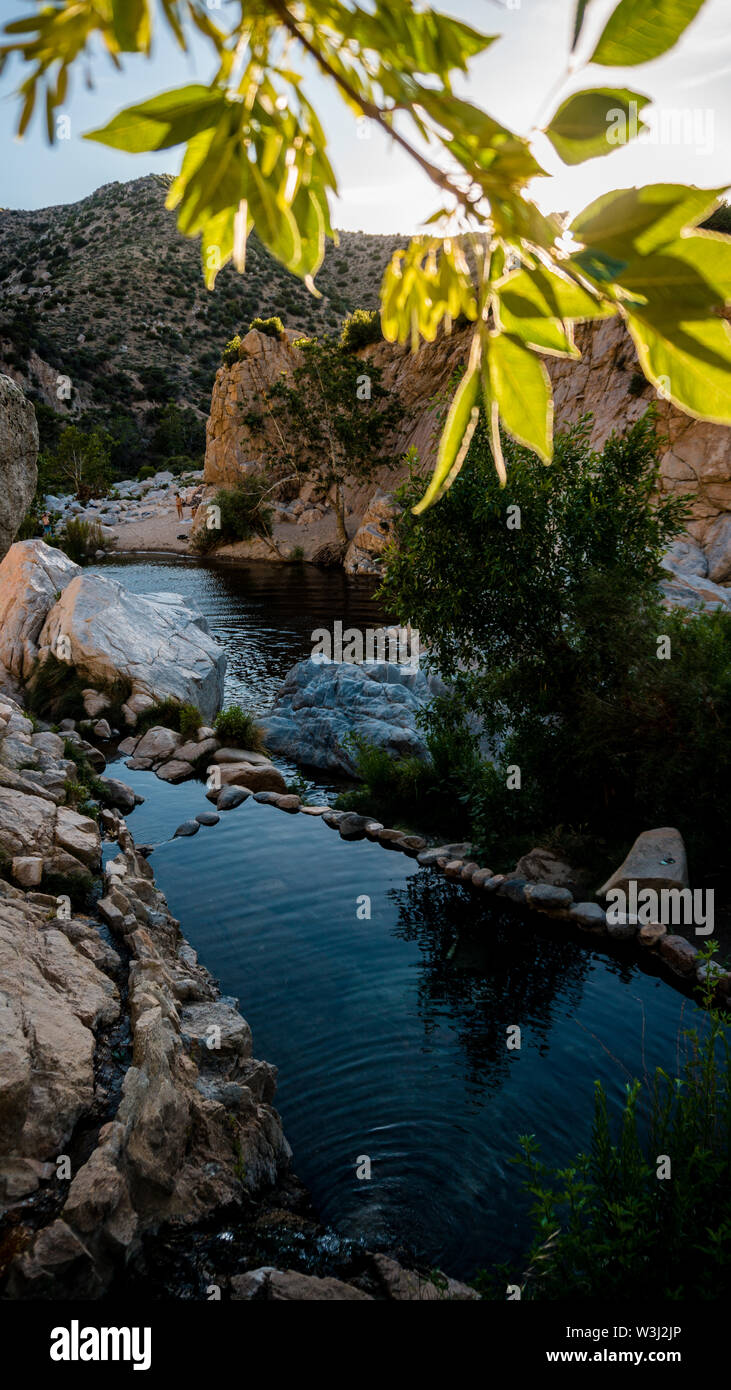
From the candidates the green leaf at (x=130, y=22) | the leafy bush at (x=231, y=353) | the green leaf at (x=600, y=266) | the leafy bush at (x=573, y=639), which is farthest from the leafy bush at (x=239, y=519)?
the green leaf at (x=600, y=266)

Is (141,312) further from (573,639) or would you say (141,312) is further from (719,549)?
(573,639)

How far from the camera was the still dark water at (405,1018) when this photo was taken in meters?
5.05

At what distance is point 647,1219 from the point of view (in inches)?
134

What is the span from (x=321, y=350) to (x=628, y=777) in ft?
123

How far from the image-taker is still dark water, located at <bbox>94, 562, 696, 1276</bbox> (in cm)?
505

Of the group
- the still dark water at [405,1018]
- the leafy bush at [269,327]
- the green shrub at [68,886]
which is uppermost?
the leafy bush at [269,327]

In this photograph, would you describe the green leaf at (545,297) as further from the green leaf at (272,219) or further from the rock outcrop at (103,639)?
the rock outcrop at (103,639)

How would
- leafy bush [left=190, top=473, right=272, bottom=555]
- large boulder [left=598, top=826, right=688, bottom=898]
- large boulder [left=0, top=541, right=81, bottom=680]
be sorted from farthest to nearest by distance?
leafy bush [left=190, top=473, right=272, bottom=555]
large boulder [left=0, top=541, right=81, bottom=680]
large boulder [left=598, top=826, right=688, bottom=898]

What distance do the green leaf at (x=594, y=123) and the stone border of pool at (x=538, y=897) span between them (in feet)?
20.6

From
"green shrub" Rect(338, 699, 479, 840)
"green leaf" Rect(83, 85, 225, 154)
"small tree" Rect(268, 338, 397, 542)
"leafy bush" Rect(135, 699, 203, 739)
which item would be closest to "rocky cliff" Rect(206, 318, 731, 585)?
"small tree" Rect(268, 338, 397, 542)

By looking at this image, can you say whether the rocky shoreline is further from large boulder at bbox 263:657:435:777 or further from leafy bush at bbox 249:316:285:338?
leafy bush at bbox 249:316:285:338

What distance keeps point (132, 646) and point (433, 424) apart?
26.8 meters

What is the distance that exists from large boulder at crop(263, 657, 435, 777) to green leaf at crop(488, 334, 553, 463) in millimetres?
12040
